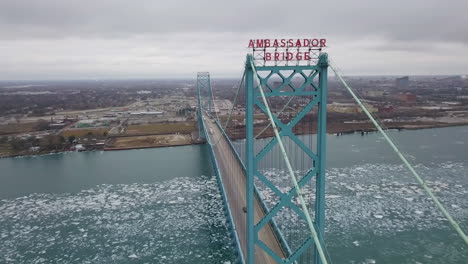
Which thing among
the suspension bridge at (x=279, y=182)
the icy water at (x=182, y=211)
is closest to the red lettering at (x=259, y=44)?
the suspension bridge at (x=279, y=182)

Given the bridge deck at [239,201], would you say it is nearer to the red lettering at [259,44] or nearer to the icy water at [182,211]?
the icy water at [182,211]

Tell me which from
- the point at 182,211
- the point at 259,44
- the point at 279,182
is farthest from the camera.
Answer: the point at 279,182

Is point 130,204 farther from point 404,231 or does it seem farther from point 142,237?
point 404,231

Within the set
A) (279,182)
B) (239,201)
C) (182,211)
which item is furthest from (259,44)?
(279,182)

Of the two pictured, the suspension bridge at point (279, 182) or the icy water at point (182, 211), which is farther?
the icy water at point (182, 211)

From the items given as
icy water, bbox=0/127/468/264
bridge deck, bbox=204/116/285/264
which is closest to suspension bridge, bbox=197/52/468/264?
bridge deck, bbox=204/116/285/264

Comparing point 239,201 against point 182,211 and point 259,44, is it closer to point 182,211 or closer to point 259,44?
point 182,211
